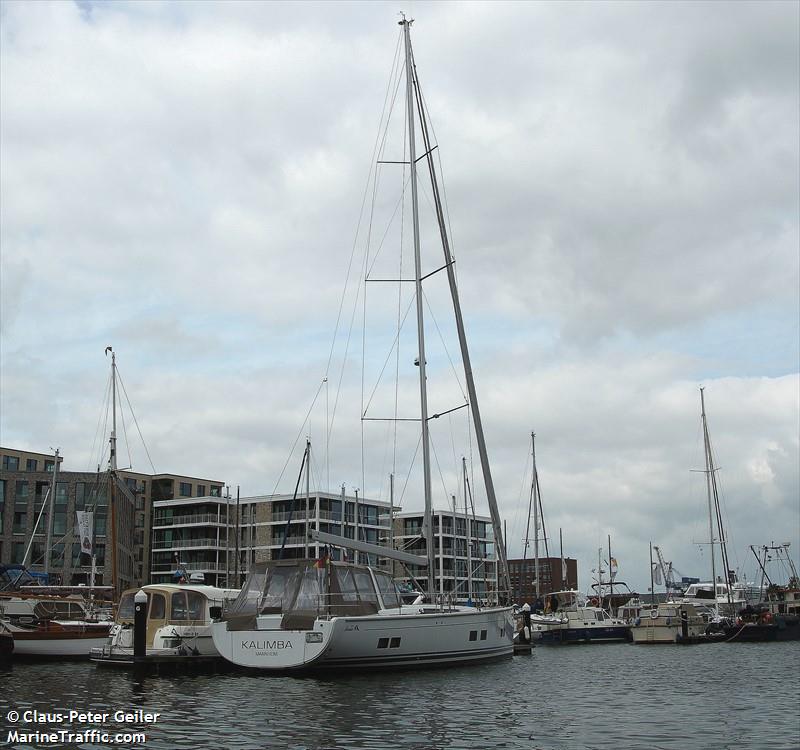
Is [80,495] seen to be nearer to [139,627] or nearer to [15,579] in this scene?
[15,579]

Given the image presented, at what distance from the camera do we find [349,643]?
1133 inches

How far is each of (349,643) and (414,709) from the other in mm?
7092

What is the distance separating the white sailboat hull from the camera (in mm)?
28266

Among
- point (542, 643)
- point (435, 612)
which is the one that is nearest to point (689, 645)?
point (542, 643)

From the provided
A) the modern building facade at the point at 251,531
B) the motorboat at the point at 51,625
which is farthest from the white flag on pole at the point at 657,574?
the motorboat at the point at 51,625

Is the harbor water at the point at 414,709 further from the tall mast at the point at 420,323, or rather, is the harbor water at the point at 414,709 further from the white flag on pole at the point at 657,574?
the white flag on pole at the point at 657,574

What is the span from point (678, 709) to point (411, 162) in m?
24.4

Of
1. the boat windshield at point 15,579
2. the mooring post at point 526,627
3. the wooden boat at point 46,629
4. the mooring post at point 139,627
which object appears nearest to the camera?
the mooring post at point 139,627

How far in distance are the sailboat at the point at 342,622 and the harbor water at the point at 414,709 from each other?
0.68m

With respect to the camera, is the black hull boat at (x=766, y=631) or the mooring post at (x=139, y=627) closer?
the mooring post at (x=139, y=627)

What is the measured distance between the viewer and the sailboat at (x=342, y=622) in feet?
93.6

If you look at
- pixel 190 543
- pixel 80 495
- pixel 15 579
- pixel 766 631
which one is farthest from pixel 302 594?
pixel 190 543

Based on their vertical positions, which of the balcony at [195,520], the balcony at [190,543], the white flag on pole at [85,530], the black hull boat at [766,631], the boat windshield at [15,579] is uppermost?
the balcony at [195,520]

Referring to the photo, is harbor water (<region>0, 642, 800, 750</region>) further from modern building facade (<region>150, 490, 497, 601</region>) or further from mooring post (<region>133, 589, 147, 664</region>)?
modern building facade (<region>150, 490, 497, 601</region>)
